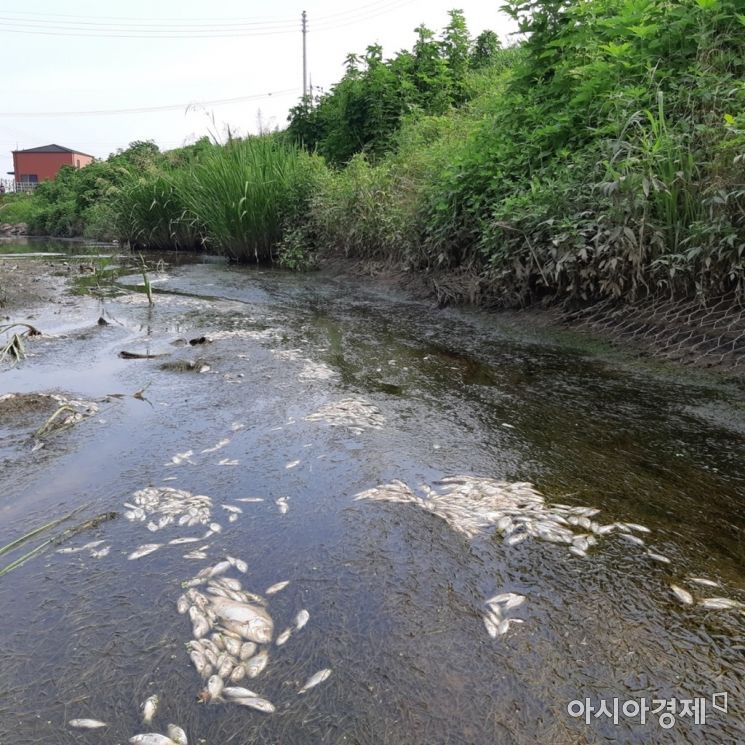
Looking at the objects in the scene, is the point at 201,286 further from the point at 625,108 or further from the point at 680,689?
the point at 680,689

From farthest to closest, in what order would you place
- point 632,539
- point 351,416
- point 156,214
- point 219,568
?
point 156,214 < point 351,416 < point 632,539 < point 219,568

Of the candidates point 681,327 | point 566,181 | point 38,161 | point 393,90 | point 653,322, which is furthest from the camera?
point 38,161

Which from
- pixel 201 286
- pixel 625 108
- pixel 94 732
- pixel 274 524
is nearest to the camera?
pixel 94 732

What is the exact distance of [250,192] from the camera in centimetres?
1034

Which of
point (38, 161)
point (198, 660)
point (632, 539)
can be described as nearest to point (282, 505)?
point (198, 660)

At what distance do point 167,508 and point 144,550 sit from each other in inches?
11.0

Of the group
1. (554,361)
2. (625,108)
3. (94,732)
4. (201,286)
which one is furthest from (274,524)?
(201,286)

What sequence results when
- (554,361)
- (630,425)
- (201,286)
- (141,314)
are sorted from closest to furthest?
(630,425)
(554,361)
(141,314)
(201,286)

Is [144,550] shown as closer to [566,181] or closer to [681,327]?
[681,327]

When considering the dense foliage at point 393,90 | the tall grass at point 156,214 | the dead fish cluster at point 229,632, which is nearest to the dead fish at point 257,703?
the dead fish cluster at point 229,632

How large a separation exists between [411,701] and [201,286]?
7.93 meters

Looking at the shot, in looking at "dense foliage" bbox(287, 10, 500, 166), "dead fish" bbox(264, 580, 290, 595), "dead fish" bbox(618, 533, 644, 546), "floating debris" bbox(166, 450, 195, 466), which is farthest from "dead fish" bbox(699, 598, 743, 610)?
"dense foliage" bbox(287, 10, 500, 166)

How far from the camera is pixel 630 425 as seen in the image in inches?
122

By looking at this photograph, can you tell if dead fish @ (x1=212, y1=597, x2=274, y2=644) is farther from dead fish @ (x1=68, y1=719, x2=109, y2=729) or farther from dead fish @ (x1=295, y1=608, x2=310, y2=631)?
dead fish @ (x1=68, y1=719, x2=109, y2=729)
